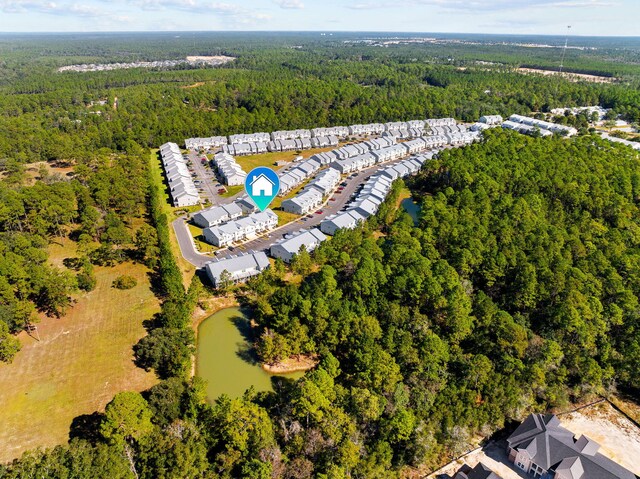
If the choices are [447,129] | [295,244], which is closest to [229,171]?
[295,244]

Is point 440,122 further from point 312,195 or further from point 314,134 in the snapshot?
point 312,195

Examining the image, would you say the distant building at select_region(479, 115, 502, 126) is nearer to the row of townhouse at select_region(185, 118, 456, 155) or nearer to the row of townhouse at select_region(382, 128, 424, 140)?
the row of townhouse at select_region(185, 118, 456, 155)

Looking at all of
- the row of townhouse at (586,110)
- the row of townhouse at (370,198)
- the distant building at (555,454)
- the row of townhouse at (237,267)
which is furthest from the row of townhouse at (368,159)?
the row of townhouse at (586,110)

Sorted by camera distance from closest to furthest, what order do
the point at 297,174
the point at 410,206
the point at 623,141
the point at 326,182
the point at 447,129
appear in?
1. the point at 410,206
2. the point at 326,182
3. the point at 297,174
4. the point at 623,141
5. the point at 447,129

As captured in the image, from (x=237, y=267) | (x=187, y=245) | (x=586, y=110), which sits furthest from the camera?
(x=586, y=110)

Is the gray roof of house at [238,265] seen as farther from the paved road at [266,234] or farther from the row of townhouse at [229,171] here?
the row of townhouse at [229,171]

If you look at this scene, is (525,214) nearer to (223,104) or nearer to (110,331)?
(110,331)

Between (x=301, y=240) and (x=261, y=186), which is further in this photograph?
(x=301, y=240)

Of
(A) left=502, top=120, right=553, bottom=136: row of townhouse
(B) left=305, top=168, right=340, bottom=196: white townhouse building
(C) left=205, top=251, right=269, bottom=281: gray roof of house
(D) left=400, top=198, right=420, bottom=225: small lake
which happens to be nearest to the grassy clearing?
(C) left=205, top=251, right=269, bottom=281: gray roof of house
